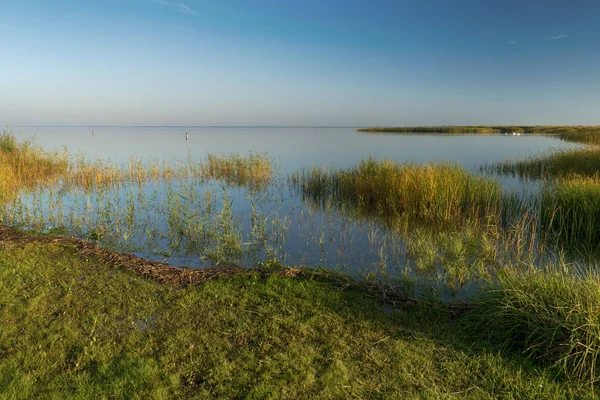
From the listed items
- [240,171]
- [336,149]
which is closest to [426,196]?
[240,171]

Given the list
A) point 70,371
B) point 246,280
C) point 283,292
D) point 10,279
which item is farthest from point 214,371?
point 10,279

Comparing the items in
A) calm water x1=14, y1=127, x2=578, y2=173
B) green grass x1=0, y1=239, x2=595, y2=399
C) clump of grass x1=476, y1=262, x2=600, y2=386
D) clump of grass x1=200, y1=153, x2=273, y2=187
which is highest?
calm water x1=14, y1=127, x2=578, y2=173

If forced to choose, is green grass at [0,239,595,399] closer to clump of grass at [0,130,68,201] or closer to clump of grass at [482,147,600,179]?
clump of grass at [0,130,68,201]

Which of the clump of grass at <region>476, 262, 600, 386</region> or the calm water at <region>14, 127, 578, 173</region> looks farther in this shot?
the calm water at <region>14, 127, 578, 173</region>

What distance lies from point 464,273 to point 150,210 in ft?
33.1

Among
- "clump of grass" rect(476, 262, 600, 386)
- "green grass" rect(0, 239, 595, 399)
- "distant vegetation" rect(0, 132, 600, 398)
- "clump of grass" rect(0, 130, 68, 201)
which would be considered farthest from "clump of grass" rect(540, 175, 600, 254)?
"clump of grass" rect(0, 130, 68, 201)

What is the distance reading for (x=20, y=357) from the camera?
3.60 metres

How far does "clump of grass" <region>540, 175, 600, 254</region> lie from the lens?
Answer: 29.5 ft

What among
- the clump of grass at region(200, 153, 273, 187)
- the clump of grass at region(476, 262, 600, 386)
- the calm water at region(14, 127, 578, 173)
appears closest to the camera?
the clump of grass at region(476, 262, 600, 386)

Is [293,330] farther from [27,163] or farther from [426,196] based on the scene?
[27,163]

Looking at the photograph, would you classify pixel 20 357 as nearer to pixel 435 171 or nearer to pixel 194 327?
pixel 194 327

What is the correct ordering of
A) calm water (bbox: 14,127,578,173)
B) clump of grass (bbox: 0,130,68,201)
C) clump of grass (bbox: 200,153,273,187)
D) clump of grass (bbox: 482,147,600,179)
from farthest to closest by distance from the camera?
calm water (bbox: 14,127,578,173)
clump of grass (bbox: 200,153,273,187)
clump of grass (bbox: 0,130,68,201)
clump of grass (bbox: 482,147,600,179)

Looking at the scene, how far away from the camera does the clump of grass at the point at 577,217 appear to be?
29.5ft

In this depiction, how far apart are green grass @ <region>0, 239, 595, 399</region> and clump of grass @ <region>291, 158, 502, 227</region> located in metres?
6.55
